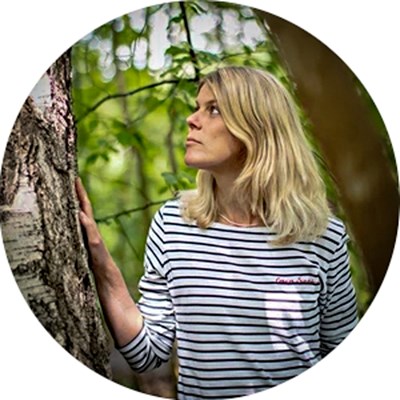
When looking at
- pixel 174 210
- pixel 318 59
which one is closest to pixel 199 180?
pixel 174 210

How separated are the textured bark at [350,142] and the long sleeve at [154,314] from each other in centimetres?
41

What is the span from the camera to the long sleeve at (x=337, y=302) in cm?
219

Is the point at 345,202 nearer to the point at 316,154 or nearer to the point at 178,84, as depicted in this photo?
the point at 316,154

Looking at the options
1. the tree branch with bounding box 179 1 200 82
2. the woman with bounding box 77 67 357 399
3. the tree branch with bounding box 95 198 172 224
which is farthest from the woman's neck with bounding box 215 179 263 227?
the tree branch with bounding box 179 1 200 82

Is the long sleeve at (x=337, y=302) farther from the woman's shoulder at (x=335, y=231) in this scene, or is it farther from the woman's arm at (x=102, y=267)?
the woman's arm at (x=102, y=267)

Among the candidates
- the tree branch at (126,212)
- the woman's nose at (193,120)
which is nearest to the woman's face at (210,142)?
the woman's nose at (193,120)

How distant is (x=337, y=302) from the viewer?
2207 mm

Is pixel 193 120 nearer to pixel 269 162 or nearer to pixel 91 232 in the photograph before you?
pixel 269 162

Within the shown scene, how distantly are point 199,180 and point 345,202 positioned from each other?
32cm

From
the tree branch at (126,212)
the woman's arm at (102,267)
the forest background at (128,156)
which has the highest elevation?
the forest background at (128,156)

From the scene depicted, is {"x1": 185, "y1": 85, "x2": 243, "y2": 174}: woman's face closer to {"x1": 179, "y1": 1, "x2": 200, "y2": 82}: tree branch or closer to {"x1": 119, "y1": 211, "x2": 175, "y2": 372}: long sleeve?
{"x1": 179, "y1": 1, "x2": 200, "y2": 82}: tree branch

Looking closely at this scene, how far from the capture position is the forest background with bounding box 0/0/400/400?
2.18m

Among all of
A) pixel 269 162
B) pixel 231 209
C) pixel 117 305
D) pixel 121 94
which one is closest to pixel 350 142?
pixel 269 162

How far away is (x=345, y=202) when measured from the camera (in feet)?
7.21
